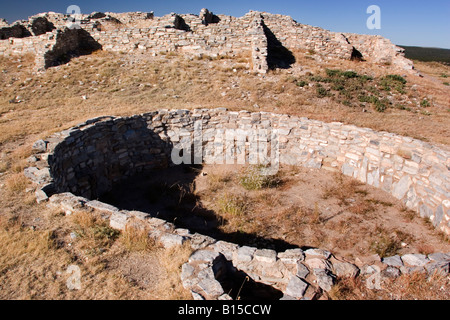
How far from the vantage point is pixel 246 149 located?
10344mm

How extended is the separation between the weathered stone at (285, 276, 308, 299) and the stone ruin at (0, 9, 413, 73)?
1362 cm

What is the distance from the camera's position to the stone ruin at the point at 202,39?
1769 cm

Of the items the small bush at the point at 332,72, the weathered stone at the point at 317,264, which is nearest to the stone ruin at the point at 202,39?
the small bush at the point at 332,72

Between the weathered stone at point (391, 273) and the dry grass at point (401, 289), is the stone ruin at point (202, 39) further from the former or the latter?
the dry grass at point (401, 289)

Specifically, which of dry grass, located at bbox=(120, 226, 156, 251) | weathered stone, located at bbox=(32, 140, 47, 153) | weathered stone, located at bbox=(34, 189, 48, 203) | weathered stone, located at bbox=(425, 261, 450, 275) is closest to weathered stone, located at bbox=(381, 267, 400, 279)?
weathered stone, located at bbox=(425, 261, 450, 275)

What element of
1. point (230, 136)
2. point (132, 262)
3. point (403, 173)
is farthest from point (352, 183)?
point (132, 262)

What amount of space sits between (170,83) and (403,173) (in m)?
11.1

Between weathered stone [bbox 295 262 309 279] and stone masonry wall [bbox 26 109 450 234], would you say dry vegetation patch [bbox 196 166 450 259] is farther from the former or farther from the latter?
weathered stone [bbox 295 262 309 279]

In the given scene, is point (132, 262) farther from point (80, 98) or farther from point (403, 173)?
point (80, 98)

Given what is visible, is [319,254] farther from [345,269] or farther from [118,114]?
[118,114]

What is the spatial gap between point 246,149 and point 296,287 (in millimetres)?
6726

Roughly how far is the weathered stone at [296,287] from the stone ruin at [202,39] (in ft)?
44.7

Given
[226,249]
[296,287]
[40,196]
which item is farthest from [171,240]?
[40,196]

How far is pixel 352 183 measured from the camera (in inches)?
340
